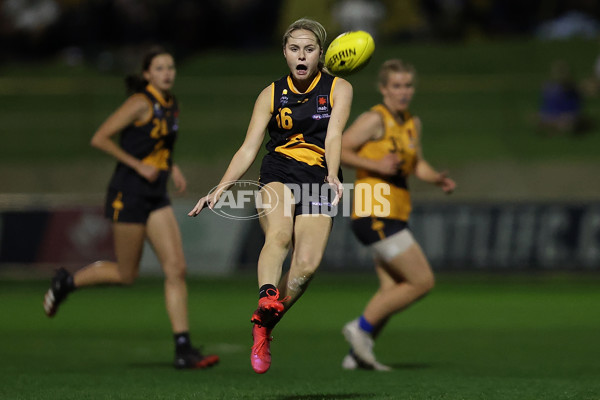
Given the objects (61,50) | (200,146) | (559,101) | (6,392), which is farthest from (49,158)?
(6,392)

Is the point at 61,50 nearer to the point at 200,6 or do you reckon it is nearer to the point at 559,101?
the point at 200,6

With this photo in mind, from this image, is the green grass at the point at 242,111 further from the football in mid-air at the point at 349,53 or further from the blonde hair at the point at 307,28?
the blonde hair at the point at 307,28

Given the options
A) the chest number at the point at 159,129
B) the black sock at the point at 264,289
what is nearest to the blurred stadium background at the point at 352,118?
the chest number at the point at 159,129

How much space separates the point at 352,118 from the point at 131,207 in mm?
12810

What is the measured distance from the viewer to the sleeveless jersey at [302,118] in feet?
23.4

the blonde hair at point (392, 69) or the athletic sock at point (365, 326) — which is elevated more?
the blonde hair at point (392, 69)

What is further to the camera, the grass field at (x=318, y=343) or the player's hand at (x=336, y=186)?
the grass field at (x=318, y=343)

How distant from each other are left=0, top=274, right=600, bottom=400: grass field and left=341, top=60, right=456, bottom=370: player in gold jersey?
0.47 meters

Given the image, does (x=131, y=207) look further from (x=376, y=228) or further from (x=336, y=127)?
(x=336, y=127)

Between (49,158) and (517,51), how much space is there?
31.8 ft

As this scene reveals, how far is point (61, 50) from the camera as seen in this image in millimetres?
24453

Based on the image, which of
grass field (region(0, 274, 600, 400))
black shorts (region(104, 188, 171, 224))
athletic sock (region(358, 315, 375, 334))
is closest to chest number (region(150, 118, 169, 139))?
black shorts (region(104, 188, 171, 224))

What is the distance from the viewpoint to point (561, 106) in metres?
21.4

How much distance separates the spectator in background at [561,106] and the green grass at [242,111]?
244 mm
